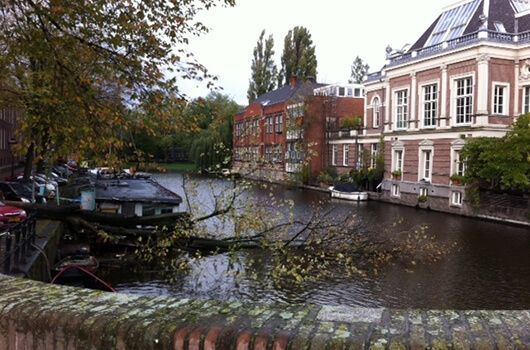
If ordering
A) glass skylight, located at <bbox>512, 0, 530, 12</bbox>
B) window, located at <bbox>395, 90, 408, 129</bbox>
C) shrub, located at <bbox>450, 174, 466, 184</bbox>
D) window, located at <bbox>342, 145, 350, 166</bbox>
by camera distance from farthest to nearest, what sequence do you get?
window, located at <bbox>342, 145, 350, 166</bbox>, window, located at <bbox>395, 90, 408, 129</bbox>, glass skylight, located at <bbox>512, 0, 530, 12</bbox>, shrub, located at <bbox>450, 174, 466, 184</bbox>

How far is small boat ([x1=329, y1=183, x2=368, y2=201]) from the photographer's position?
131ft

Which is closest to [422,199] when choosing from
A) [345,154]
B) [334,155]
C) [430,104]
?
[430,104]

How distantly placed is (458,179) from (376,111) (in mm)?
14649

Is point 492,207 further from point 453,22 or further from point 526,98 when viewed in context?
point 453,22

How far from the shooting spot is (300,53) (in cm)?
7119

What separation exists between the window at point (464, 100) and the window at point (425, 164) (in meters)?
3.57

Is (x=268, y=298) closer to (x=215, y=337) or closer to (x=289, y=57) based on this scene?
(x=215, y=337)

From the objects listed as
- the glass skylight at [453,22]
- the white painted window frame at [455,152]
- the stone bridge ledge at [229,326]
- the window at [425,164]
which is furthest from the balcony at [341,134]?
the stone bridge ledge at [229,326]

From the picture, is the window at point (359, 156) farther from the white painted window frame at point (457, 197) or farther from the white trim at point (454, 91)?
the white painted window frame at point (457, 197)

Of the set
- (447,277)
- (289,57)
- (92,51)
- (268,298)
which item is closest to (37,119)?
(92,51)

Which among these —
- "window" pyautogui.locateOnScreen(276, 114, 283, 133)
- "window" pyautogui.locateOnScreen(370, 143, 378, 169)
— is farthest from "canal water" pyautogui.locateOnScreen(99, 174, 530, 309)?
"window" pyautogui.locateOnScreen(276, 114, 283, 133)

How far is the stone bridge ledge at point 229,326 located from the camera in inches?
90.7

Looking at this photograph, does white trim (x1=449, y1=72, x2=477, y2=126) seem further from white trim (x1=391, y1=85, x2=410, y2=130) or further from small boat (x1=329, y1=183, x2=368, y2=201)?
small boat (x1=329, y1=183, x2=368, y2=201)

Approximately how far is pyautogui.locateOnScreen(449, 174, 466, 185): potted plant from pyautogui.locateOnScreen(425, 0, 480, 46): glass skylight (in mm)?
10332
